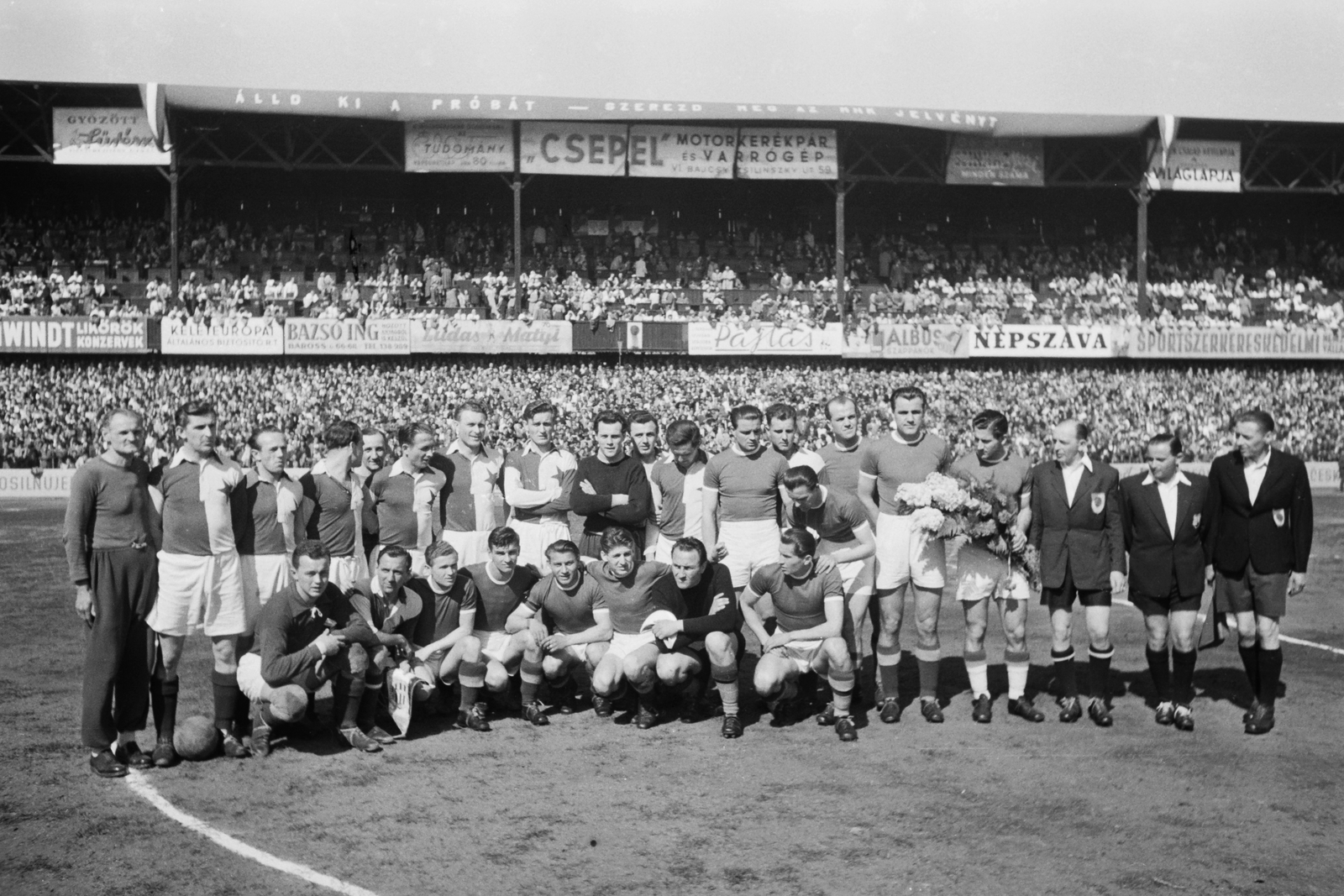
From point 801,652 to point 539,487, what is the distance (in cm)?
252

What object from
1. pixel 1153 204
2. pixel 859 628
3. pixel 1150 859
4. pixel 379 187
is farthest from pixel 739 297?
pixel 1150 859

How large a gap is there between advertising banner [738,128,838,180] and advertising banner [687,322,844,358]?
14.6ft

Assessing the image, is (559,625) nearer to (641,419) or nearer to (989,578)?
(641,419)

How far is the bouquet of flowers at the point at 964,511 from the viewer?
7770 millimetres

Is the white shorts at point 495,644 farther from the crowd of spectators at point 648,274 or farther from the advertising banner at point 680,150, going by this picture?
the advertising banner at point 680,150

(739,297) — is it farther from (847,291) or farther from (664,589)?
(664,589)

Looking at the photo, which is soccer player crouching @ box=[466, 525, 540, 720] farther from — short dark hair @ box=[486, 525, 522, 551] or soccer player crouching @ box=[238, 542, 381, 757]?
soccer player crouching @ box=[238, 542, 381, 757]

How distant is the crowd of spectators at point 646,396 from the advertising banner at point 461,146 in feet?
17.9

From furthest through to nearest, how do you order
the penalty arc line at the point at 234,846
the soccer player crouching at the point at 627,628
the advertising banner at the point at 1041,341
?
the advertising banner at the point at 1041,341, the soccer player crouching at the point at 627,628, the penalty arc line at the point at 234,846

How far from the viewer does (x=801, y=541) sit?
7.67 metres

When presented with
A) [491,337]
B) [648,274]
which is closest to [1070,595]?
[491,337]

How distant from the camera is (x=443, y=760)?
7.21 meters

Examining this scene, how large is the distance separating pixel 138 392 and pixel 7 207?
9.23 meters

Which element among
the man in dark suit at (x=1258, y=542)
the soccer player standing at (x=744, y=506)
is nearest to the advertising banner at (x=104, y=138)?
the soccer player standing at (x=744, y=506)
